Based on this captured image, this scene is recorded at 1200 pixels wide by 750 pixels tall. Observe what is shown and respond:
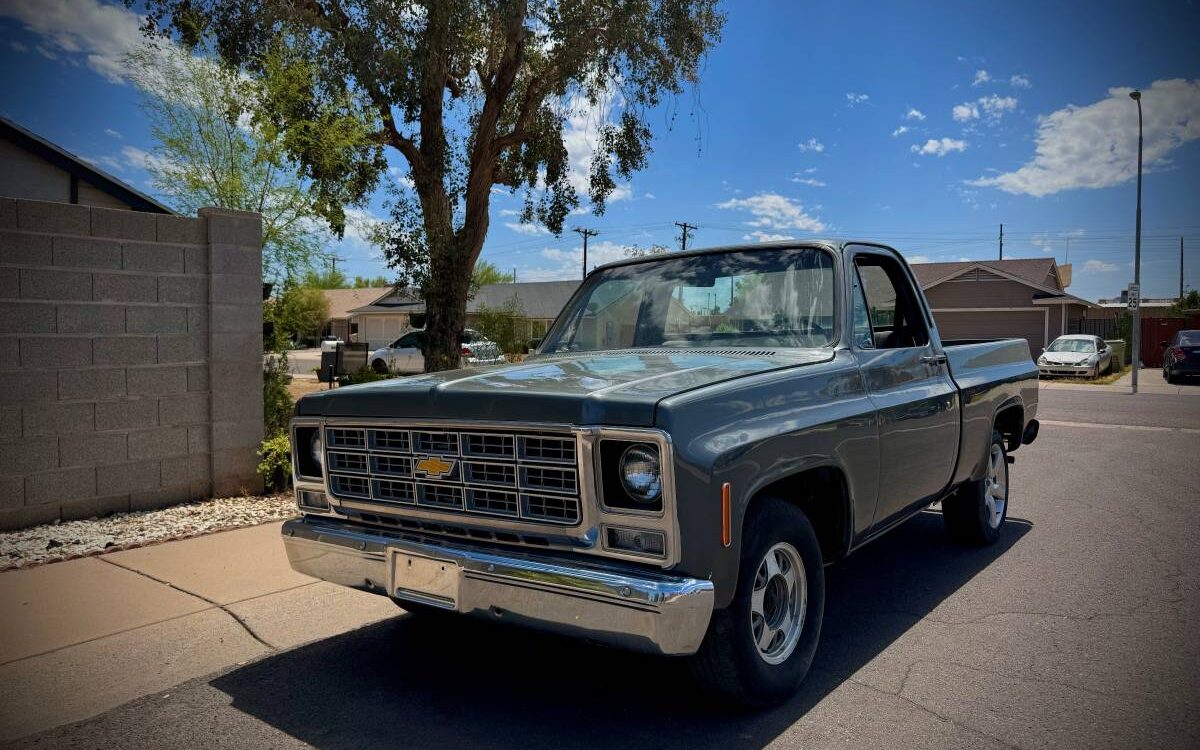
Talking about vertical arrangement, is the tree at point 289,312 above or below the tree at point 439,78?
below

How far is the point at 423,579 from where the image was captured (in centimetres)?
309

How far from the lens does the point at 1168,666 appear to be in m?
3.67

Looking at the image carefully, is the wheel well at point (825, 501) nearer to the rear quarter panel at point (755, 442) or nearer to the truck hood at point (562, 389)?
the rear quarter panel at point (755, 442)

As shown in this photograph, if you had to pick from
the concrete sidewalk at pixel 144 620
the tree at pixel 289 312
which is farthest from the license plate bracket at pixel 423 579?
the tree at pixel 289 312

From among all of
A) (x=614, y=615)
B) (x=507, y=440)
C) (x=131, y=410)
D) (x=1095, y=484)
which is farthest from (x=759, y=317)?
(x=1095, y=484)

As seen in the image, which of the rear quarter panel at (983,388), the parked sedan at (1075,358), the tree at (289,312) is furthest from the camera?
the parked sedan at (1075,358)

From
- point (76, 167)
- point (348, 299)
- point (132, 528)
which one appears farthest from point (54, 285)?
point (348, 299)

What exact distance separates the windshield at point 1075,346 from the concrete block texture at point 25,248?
27.5m

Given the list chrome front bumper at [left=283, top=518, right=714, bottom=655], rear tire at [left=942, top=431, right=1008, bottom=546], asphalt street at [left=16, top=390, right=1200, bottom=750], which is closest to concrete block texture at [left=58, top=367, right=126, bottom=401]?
asphalt street at [left=16, top=390, right=1200, bottom=750]

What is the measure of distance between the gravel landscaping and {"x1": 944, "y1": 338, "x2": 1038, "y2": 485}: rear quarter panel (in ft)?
16.3

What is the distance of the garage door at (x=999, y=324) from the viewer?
36906mm

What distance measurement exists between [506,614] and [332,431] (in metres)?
1.25

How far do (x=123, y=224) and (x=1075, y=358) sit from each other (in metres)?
26.4

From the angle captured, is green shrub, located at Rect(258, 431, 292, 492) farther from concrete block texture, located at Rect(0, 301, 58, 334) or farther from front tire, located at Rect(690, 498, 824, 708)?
front tire, located at Rect(690, 498, 824, 708)
